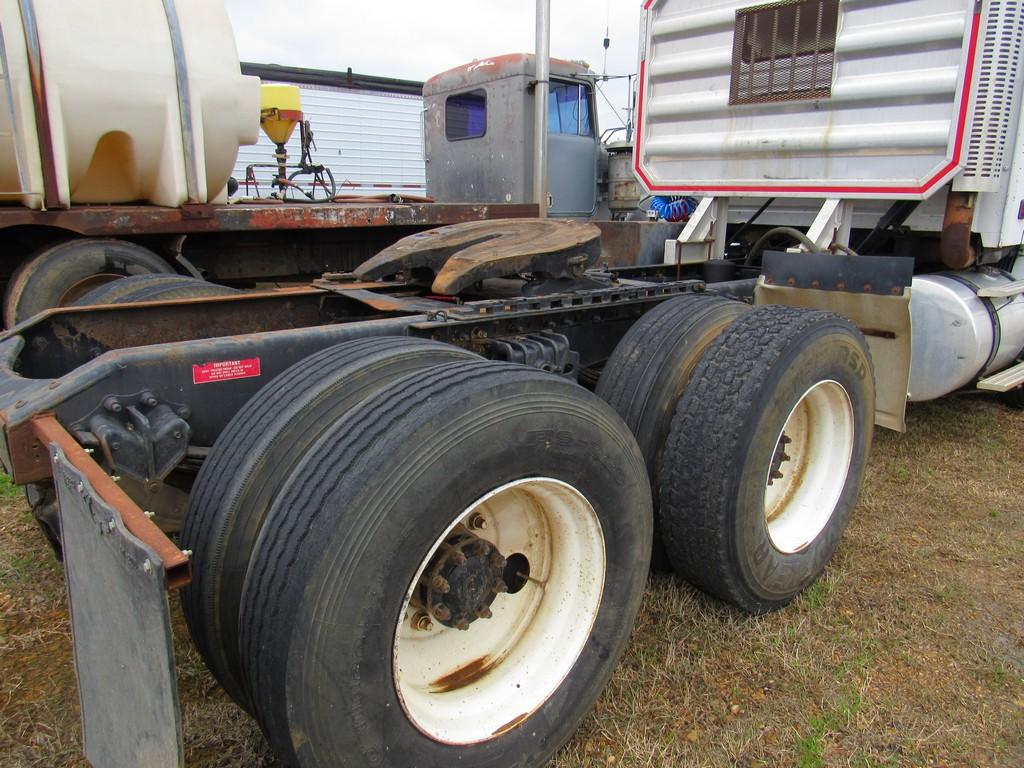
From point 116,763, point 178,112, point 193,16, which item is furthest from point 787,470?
point 193,16

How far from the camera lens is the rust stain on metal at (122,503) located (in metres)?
1.18

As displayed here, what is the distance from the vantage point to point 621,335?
3117 mm

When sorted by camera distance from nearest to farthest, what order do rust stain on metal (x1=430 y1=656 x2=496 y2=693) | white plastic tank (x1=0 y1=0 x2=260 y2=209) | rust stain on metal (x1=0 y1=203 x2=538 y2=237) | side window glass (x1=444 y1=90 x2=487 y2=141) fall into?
rust stain on metal (x1=430 y1=656 x2=496 y2=693), white plastic tank (x1=0 y1=0 x2=260 y2=209), rust stain on metal (x1=0 y1=203 x2=538 y2=237), side window glass (x1=444 y1=90 x2=487 y2=141)

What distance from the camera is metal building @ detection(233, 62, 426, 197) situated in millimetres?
13227

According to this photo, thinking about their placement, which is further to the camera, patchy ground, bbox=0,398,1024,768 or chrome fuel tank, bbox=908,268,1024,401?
chrome fuel tank, bbox=908,268,1024,401

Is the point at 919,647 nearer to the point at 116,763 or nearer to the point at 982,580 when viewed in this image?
the point at 982,580

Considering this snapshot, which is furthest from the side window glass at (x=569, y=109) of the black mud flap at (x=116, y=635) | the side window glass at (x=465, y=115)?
the black mud flap at (x=116, y=635)

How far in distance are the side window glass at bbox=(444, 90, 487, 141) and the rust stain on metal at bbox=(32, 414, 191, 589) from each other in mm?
6868

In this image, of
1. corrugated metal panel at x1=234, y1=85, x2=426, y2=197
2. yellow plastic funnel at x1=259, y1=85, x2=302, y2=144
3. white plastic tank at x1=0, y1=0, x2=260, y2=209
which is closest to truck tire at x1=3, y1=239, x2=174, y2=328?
white plastic tank at x1=0, y1=0, x2=260, y2=209

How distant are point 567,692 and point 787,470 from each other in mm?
1405

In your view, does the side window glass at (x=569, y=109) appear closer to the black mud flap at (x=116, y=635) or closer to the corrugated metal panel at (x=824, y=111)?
the corrugated metal panel at (x=824, y=111)

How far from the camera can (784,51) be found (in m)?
4.15

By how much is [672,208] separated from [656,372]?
4.94 meters

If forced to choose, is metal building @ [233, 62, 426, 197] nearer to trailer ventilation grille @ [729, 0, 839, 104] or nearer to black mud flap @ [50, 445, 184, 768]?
trailer ventilation grille @ [729, 0, 839, 104]
